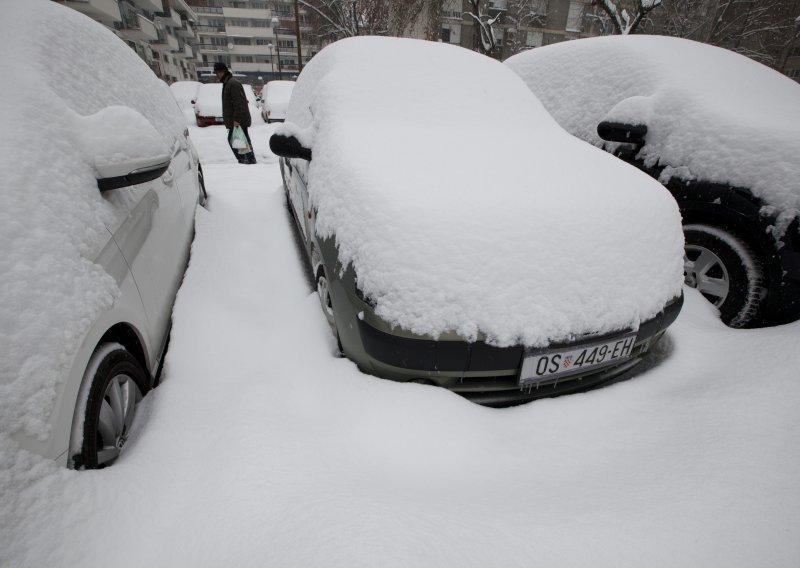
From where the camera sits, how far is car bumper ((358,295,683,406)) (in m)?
1.39

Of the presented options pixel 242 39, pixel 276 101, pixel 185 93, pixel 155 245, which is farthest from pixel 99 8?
pixel 242 39

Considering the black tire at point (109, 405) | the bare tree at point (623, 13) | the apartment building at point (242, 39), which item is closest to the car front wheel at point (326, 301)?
the black tire at point (109, 405)

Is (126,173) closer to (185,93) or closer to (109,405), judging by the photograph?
(109,405)

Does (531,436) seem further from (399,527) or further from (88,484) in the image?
(88,484)

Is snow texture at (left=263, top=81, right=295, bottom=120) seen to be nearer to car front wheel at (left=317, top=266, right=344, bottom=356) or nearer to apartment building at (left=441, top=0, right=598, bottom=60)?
car front wheel at (left=317, top=266, right=344, bottom=356)

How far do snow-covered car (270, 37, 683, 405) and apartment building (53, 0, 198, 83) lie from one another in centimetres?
1429

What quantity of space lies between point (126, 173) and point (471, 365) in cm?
149

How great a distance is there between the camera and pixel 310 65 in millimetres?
3090

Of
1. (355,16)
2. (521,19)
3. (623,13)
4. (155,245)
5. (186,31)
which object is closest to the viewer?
(155,245)

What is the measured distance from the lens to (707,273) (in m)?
2.39

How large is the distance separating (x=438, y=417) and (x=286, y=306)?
3.95ft

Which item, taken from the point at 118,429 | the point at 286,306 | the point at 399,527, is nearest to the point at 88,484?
the point at 118,429

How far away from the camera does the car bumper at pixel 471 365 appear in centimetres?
139

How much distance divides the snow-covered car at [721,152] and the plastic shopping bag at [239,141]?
16.4ft
